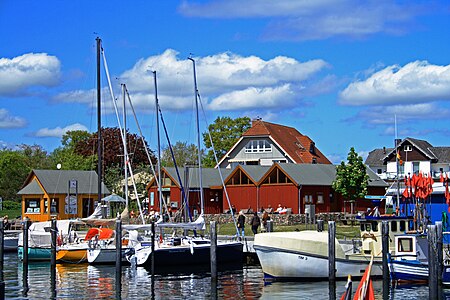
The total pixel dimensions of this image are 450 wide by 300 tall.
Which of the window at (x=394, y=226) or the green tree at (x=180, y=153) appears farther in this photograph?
the green tree at (x=180, y=153)

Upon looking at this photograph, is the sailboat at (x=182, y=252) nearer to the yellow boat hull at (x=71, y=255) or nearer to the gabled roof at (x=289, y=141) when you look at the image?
the yellow boat hull at (x=71, y=255)

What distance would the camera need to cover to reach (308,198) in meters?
77.2

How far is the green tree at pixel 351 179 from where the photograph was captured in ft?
246

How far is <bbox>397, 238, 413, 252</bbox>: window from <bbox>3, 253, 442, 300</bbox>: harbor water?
1787mm

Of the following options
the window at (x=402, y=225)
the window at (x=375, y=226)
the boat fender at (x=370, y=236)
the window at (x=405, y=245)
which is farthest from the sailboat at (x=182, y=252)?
the window at (x=405, y=245)

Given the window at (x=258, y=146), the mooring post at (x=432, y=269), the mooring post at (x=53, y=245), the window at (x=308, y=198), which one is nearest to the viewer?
the mooring post at (x=432, y=269)

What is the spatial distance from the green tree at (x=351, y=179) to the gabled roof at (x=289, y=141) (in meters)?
23.6

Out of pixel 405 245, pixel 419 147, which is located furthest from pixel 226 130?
pixel 405 245

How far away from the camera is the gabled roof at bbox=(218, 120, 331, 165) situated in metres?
102

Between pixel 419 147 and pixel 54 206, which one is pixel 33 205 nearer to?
pixel 54 206

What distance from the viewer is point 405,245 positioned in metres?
37.8

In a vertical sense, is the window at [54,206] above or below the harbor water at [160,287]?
above

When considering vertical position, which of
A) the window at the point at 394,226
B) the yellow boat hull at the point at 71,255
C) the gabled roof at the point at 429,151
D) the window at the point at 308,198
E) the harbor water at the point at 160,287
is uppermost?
the gabled roof at the point at 429,151

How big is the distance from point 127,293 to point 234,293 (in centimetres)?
474
